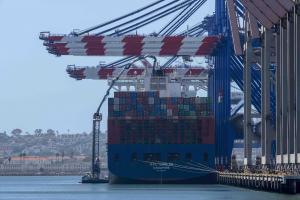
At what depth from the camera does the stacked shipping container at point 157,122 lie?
317 feet

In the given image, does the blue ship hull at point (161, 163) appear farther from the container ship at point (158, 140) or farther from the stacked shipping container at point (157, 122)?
the stacked shipping container at point (157, 122)

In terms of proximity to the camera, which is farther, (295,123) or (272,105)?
(272,105)

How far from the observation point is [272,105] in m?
92.6

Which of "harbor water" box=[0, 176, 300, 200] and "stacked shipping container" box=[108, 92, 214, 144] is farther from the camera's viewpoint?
"stacked shipping container" box=[108, 92, 214, 144]

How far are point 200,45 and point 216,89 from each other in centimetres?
922

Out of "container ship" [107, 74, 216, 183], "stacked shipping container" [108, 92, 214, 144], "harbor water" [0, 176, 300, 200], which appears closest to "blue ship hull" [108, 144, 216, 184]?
"container ship" [107, 74, 216, 183]

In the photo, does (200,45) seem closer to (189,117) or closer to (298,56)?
(189,117)

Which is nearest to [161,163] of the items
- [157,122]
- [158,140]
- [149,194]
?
[158,140]

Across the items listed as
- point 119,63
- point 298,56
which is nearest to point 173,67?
point 119,63

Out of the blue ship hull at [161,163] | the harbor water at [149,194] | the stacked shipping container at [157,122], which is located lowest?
the harbor water at [149,194]

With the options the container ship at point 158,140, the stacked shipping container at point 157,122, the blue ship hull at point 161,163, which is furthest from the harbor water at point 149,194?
the stacked shipping container at point 157,122

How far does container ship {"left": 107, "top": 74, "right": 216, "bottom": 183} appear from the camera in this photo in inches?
3775

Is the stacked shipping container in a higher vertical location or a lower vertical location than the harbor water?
higher

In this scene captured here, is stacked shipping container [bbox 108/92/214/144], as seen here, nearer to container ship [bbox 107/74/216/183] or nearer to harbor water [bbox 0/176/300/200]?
container ship [bbox 107/74/216/183]
